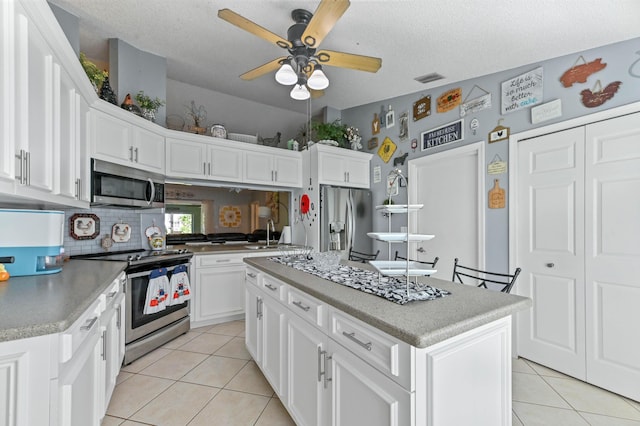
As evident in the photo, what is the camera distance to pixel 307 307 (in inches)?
57.8

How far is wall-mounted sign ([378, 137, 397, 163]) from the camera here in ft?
13.0

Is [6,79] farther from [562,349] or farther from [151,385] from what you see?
[562,349]

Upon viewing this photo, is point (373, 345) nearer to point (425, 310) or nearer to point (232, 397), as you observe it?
point (425, 310)

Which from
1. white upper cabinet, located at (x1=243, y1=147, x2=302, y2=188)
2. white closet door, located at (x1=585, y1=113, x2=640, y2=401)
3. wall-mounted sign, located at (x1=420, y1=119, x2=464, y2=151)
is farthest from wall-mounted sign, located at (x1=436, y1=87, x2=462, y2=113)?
white upper cabinet, located at (x1=243, y1=147, x2=302, y2=188)

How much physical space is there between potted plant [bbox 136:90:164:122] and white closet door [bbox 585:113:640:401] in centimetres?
397

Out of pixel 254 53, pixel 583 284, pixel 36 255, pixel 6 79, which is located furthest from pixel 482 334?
pixel 254 53

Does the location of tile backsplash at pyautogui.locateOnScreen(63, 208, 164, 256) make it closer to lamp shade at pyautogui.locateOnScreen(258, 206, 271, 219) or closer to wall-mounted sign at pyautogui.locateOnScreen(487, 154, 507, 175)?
lamp shade at pyautogui.locateOnScreen(258, 206, 271, 219)

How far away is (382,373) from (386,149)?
3.46 meters

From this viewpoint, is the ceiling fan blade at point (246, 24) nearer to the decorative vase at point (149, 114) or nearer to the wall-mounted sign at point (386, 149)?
the decorative vase at point (149, 114)

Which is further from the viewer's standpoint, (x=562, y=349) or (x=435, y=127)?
(x=435, y=127)

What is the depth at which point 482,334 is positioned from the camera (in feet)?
3.62

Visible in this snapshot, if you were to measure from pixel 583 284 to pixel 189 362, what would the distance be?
330cm

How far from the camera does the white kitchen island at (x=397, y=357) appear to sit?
2.99 feet

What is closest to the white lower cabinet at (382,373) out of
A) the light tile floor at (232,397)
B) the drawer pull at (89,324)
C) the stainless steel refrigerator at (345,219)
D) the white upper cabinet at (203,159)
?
the light tile floor at (232,397)
